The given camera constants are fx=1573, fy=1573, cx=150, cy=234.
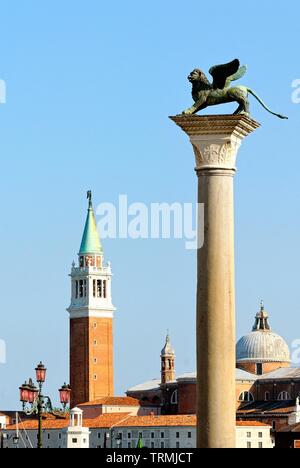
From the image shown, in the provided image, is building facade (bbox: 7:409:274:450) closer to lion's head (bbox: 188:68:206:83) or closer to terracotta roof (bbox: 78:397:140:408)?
terracotta roof (bbox: 78:397:140:408)

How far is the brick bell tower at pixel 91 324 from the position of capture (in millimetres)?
107812

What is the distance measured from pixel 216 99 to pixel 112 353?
95.6 meters

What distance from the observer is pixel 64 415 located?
106 m

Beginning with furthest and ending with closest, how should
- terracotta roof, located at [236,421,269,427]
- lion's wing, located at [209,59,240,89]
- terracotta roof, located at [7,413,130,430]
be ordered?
terracotta roof, located at [7,413,130,430] < terracotta roof, located at [236,421,269,427] < lion's wing, located at [209,59,240,89]

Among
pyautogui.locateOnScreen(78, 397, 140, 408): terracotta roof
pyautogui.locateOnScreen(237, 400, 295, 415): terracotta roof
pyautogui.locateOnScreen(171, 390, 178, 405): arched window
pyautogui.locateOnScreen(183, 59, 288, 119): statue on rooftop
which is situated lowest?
pyautogui.locateOnScreen(183, 59, 288, 119): statue on rooftop

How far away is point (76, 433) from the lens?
94.4 m

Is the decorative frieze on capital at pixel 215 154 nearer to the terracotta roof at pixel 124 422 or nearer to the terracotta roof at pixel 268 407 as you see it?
the terracotta roof at pixel 124 422

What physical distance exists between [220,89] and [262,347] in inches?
3762

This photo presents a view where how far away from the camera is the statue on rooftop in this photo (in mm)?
14469

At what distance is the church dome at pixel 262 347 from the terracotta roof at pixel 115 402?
8.25 metres

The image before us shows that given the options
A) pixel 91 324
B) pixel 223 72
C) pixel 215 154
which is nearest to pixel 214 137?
pixel 215 154

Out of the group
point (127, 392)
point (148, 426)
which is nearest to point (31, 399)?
point (148, 426)

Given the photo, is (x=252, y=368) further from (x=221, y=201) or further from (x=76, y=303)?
(x=221, y=201)

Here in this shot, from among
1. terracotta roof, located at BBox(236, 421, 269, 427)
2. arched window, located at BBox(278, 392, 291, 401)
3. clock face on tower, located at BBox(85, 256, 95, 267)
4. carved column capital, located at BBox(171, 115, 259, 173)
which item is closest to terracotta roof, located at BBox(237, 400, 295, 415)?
arched window, located at BBox(278, 392, 291, 401)
